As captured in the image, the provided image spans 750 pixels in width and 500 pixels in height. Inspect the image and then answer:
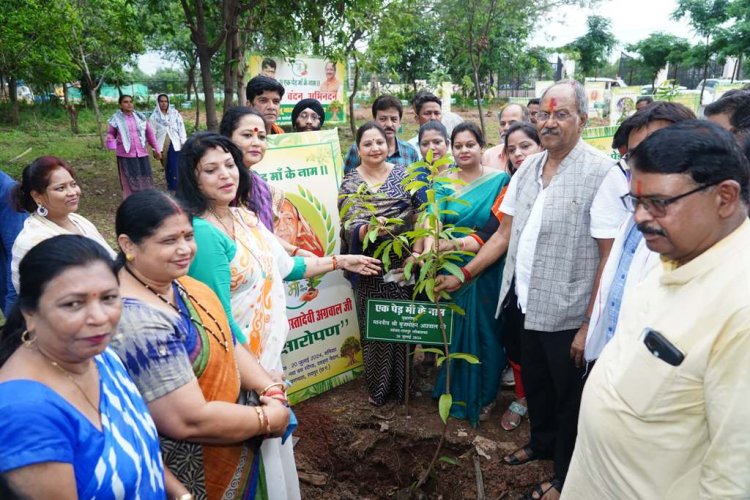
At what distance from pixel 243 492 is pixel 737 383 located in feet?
5.22

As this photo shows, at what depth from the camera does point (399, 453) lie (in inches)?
115

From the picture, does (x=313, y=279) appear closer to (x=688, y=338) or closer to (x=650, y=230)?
(x=650, y=230)

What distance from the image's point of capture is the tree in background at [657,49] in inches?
923

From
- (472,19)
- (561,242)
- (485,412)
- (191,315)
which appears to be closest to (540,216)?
(561,242)

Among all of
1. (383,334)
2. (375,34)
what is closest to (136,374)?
(383,334)

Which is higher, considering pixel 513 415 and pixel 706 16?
pixel 706 16

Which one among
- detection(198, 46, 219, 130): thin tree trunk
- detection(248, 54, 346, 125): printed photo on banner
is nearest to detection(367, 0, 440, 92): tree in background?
detection(248, 54, 346, 125): printed photo on banner

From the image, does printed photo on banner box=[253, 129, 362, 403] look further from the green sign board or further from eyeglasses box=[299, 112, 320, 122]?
the green sign board

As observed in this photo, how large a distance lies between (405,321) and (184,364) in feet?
4.91

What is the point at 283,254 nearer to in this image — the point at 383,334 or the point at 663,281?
the point at 383,334

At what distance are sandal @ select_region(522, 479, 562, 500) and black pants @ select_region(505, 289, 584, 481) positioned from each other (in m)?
0.04

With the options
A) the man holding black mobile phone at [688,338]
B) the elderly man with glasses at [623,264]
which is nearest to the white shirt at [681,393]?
the man holding black mobile phone at [688,338]

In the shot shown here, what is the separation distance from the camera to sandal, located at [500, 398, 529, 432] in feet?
10.2

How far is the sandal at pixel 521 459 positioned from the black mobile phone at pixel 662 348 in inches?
67.4
